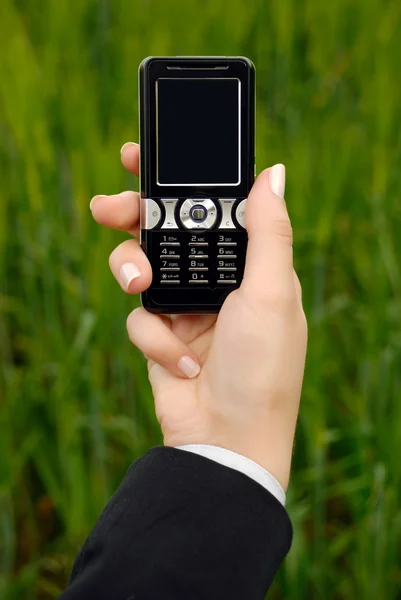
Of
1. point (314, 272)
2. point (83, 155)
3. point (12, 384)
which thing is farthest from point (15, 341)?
point (314, 272)

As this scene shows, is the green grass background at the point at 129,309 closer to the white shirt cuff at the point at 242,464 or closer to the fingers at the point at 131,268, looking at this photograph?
the fingers at the point at 131,268

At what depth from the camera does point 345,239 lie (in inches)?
54.7

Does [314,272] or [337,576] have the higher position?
[314,272]

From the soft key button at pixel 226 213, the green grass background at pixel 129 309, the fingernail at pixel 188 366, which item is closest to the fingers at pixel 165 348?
the fingernail at pixel 188 366

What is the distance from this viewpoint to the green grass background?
110 centimetres

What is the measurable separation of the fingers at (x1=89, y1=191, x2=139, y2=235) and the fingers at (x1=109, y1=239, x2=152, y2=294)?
36 mm

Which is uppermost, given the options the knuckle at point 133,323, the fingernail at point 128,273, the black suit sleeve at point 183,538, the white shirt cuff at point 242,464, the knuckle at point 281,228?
the knuckle at point 281,228

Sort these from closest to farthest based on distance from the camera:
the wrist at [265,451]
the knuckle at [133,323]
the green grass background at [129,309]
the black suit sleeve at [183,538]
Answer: the black suit sleeve at [183,538] < the wrist at [265,451] < the knuckle at [133,323] < the green grass background at [129,309]

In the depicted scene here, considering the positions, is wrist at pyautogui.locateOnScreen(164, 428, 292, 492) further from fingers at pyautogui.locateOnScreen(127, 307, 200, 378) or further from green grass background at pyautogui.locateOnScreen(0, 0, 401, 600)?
green grass background at pyautogui.locateOnScreen(0, 0, 401, 600)

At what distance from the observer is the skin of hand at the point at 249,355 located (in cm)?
68

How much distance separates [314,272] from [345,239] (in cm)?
23

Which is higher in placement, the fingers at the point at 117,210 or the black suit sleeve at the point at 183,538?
the fingers at the point at 117,210

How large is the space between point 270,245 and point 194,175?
13 centimetres

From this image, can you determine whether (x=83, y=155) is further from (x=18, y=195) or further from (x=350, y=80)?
(x=350, y=80)
